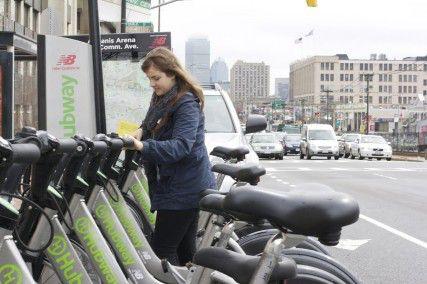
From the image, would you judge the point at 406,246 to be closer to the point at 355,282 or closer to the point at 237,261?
the point at 355,282

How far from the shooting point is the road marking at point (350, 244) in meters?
9.36

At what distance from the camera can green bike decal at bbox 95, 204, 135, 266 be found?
439 cm

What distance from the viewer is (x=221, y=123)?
10.9 metres

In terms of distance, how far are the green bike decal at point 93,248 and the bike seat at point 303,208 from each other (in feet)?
5.46

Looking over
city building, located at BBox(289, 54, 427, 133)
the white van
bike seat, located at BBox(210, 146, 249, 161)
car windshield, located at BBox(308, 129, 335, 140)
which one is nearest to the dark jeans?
bike seat, located at BBox(210, 146, 249, 161)

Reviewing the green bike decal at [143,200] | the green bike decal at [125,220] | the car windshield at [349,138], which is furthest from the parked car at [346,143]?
the green bike decal at [125,220]

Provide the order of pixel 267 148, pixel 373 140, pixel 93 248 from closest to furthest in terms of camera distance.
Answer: pixel 93 248, pixel 267 148, pixel 373 140

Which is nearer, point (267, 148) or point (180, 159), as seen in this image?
point (180, 159)

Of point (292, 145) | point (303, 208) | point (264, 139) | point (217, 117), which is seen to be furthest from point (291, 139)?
point (303, 208)

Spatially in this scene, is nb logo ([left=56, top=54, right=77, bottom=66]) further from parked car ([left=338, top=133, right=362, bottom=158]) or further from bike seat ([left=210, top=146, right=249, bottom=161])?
parked car ([left=338, top=133, right=362, bottom=158])

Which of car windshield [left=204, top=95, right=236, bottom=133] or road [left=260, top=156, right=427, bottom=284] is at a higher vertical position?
car windshield [left=204, top=95, right=236, bottom=133]

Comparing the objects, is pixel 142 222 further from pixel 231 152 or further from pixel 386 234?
pixel 386 234

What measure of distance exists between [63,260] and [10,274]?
0.88 m

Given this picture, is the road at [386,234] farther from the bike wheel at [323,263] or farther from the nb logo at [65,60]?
the nb logo at [65,60]
